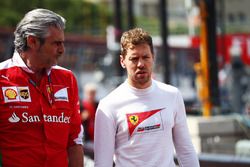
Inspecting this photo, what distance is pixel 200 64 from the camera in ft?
45.1

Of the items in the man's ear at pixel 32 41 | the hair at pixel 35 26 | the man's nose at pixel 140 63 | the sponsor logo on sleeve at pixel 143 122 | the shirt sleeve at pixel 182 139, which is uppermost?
the hair at pixel 35 26

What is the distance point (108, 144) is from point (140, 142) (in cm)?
19

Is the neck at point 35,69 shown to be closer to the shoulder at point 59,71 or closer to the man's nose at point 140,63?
the shoulder at point 59,71

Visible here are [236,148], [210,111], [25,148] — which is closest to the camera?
[25,148]

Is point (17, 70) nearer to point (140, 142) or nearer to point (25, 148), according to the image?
point (25, 148)

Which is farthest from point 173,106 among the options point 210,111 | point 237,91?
point 237,91

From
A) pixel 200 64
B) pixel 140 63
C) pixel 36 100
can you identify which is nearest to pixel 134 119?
pixel 140 63

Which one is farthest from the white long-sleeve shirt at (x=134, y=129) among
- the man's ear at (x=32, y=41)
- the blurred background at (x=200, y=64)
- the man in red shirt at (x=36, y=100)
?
the blurred background at (x=200, y=64)

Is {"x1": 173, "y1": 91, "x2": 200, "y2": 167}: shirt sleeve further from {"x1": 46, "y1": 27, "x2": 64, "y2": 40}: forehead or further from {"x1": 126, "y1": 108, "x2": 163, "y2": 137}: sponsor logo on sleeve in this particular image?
{"x1": 46, "y1": 27, "x2": 64, "y2": 40}: forehead

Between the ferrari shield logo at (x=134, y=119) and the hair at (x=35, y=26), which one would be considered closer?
the hair at (x=35, y=26)

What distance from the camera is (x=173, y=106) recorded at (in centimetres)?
446

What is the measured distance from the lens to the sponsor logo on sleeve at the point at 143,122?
4301 millimetres

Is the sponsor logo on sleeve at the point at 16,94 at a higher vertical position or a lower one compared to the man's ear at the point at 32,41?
lower

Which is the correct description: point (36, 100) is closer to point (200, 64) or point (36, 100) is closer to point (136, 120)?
point (136, 120)
